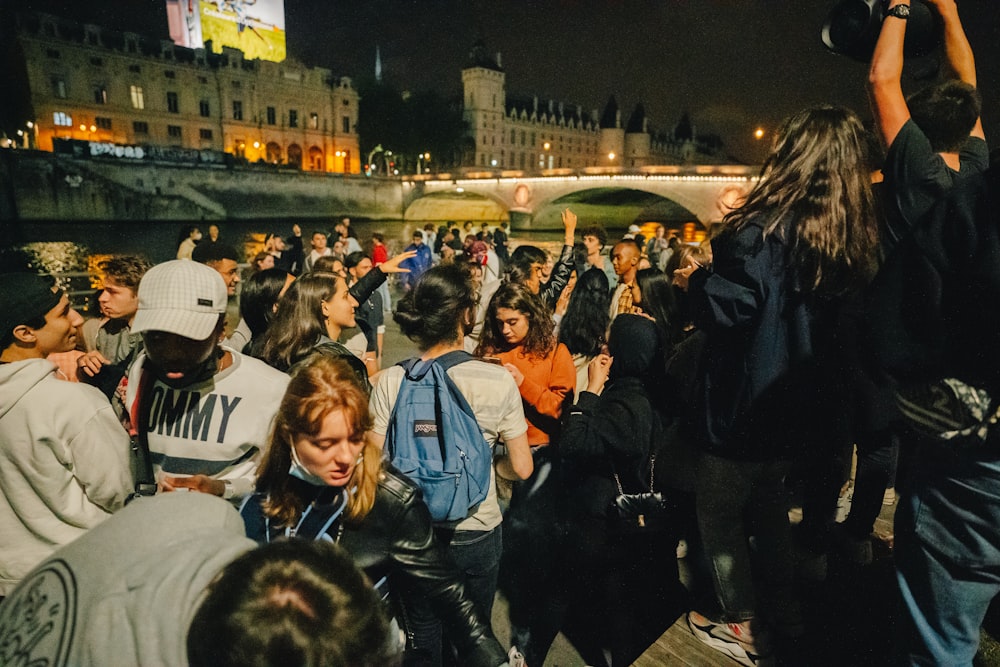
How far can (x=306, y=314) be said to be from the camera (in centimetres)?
285

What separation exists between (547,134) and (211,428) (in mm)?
79896

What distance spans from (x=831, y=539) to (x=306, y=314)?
8.66ft

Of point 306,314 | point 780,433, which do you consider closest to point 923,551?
point 780,433

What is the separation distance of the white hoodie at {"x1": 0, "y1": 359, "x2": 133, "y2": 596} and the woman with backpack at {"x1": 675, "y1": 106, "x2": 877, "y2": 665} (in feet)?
6.01

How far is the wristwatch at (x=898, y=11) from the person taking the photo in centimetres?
169

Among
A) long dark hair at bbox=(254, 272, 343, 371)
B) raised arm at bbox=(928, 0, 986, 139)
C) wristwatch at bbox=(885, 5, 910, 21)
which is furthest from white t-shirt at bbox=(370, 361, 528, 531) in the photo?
raised arm at bbox=(928, 0, 986, 139)

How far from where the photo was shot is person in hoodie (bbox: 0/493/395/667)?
73cm

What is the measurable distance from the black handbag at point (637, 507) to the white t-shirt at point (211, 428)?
1.41m

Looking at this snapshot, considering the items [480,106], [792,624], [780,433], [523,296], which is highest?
[480,106]

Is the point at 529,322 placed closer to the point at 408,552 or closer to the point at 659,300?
the point at 659,300

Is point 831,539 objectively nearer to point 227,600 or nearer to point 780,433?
point 780,433

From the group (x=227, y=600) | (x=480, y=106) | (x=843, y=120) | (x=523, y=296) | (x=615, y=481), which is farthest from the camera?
(x=480, y=106)

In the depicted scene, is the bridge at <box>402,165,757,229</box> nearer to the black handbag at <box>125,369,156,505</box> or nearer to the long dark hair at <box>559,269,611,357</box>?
the long dark hair at <box>559,269,611,357</box>

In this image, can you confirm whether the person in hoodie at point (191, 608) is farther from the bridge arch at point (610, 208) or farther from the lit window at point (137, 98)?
the lit window at point (137, 98)
